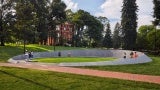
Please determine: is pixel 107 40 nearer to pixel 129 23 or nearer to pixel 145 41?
pixel 145 41

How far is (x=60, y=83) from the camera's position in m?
22.5

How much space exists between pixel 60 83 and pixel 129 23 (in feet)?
197

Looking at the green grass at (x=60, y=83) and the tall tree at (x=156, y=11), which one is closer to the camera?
the green grass at (x=60, y=83)

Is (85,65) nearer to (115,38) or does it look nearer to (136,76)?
(136,76)

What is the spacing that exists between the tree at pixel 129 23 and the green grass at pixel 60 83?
180 feet

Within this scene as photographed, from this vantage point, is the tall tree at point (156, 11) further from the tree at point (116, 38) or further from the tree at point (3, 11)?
the tree at point (116, 38)

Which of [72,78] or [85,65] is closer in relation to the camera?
[72,78]

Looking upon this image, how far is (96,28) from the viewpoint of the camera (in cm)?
10875

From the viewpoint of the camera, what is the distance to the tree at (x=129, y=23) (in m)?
79.0

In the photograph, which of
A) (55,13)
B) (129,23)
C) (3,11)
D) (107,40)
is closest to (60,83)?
(3,11)

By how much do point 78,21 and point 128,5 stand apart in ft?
78.3

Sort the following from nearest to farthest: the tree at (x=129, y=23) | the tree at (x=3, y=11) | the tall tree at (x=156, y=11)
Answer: the tall tree at (x=156, y=11)
the tree at (x=3, y=11)
the tree at (x=129, y=23)

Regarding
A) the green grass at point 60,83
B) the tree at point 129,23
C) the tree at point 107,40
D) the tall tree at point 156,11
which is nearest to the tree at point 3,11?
the tree at point 129,23

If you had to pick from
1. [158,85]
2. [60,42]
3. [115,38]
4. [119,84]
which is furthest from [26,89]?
[115,38]
